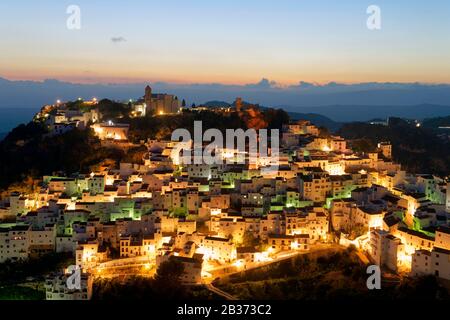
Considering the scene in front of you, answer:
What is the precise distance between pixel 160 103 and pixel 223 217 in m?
18.1

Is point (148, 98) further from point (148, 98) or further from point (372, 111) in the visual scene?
point (372, 111)

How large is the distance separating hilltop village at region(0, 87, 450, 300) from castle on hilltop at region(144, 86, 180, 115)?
440 inches

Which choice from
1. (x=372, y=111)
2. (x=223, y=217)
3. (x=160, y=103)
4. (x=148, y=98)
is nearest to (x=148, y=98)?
(x=148, y=98)

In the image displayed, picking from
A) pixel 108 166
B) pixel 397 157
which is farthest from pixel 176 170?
pixel 397 157

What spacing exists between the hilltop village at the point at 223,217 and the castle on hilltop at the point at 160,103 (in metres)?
11.2

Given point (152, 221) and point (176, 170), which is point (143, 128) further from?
point (152, 221)

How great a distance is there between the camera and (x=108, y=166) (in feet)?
77.6

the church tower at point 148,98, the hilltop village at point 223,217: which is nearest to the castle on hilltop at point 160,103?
the church tower at point 148,98

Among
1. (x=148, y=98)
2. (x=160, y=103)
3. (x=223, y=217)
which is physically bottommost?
(x=223, y=217)

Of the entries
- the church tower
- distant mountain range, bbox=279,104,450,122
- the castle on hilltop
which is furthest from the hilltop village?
distant mountain range, bbox=279,104,450,122

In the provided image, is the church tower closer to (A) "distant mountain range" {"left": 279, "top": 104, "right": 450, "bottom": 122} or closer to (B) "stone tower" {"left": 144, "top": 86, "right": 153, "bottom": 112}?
(B) "stone tower" {"left": 144, "top": 86, "right": 153, "bottom": 112}

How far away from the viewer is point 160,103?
33.7 meters

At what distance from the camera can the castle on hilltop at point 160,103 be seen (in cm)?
3362
